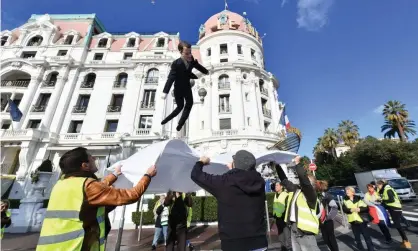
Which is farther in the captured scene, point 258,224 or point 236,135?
point 236,135

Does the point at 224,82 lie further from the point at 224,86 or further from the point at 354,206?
the point at 354,206

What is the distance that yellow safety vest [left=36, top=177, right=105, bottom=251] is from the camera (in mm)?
1808

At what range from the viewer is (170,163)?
526 centimetres

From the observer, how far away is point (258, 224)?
2367 mm

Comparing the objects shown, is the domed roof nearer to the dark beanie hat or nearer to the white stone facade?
the white stone facade

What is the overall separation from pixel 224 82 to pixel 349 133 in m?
31.9

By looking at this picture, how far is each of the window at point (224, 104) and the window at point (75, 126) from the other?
1696 centimetres

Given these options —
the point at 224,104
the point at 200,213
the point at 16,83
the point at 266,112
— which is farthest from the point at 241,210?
the point at 16,83

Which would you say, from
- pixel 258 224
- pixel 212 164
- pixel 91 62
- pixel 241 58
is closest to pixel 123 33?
pixel 91 62

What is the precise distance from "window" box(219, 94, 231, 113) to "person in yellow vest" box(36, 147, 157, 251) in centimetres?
2231

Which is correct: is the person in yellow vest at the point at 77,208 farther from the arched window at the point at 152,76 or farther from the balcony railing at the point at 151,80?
the arched window at the point at 152,76

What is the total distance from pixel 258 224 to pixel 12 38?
4103 cm

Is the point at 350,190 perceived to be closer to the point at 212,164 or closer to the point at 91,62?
the point at 212,164

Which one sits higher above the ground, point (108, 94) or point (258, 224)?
point (108, 94)
